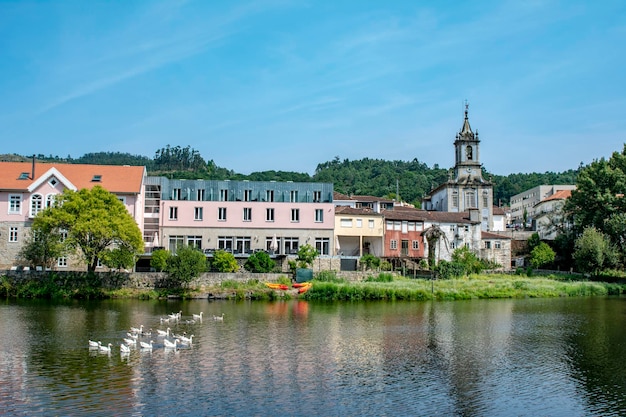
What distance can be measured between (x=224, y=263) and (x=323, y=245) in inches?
479

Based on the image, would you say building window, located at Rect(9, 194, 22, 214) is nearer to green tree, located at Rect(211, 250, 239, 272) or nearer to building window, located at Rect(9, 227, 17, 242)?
building window, located at Rect(9, 227, 17, 242)

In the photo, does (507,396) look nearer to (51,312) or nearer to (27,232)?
(51,312)

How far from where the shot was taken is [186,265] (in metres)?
47.2

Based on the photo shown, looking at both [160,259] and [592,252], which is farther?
[592,252]

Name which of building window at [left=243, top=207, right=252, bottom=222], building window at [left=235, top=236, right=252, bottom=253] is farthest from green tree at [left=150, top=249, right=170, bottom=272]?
building window at [left=243, top=207, right=252, bottom=222]

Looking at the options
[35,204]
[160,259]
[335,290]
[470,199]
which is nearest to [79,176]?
[35,204]

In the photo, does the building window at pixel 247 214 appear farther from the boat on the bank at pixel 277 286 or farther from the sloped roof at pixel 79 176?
the boat on the bank at pixel 277 286

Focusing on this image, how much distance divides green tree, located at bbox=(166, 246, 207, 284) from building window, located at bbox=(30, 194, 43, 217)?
13.2m

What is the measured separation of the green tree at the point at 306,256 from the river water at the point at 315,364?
14282mm

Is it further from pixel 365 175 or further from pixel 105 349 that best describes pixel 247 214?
pixel 365 175

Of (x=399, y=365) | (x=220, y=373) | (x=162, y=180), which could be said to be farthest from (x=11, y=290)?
(x=399, y=365)

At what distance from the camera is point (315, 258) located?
57281mm

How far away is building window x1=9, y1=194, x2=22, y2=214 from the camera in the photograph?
5269 cm

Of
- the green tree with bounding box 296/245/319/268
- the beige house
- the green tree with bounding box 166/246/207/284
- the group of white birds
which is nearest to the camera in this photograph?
the group of white birds
